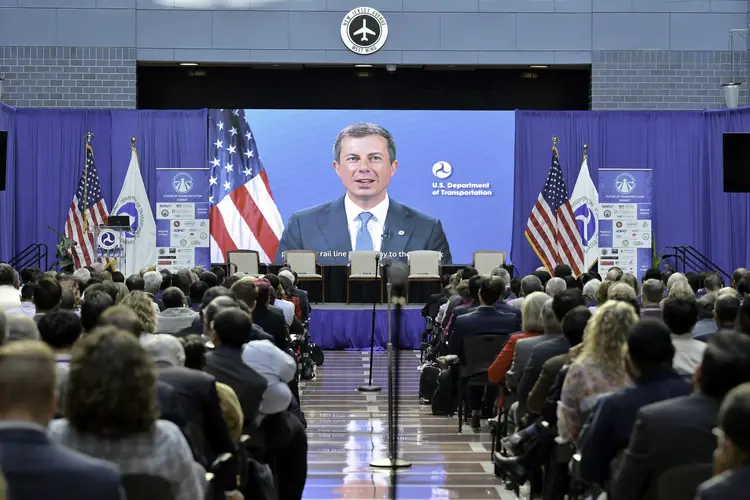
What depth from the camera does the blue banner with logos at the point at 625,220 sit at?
17.9 m

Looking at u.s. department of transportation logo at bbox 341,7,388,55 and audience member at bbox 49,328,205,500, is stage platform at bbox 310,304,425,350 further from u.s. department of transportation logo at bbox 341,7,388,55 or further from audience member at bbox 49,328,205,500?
audience member at bbox 49,328,205,500

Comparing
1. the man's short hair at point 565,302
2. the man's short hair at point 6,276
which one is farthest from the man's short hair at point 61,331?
the man's short hair at point 6,276

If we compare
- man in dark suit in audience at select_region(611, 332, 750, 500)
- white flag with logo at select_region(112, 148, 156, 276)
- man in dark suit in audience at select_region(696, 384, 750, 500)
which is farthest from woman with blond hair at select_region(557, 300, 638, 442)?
white flag with logo at select_region(112, 148, 156, 276)

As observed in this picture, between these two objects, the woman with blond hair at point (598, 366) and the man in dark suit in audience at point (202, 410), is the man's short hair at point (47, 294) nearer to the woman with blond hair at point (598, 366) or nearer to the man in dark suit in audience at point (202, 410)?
the man in dark suit in audience at point (202, 410)

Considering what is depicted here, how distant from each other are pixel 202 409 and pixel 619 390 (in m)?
1.51

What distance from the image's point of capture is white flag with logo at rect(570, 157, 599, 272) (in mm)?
18000

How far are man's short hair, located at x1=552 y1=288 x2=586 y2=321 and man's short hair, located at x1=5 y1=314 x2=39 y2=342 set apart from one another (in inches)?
107

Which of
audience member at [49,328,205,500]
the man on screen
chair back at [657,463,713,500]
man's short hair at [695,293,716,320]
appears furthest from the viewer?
the man on screen

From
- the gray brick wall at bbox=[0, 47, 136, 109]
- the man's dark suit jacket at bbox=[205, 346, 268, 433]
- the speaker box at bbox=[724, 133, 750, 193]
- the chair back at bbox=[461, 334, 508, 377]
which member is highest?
the gray brick wall at bbox=[0, 47, 136, 109]

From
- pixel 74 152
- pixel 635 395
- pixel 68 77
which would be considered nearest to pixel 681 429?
pixel 635 395

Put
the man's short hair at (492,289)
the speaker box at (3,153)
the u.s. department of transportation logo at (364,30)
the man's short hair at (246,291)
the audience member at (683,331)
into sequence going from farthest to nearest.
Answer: the u.s. department of transportation logo at (364,30) → the speaker box at (3,153) → the man's short hair at (492,289) → the man's short hair at (246,291) → the audience member at (683,331)

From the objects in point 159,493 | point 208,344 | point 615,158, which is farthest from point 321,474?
point 615,158

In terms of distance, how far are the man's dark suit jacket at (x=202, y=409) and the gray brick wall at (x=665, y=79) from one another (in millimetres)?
16165

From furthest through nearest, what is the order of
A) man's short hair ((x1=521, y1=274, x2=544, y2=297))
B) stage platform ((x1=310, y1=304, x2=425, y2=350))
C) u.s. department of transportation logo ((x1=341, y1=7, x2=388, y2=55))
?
u.s. department of transportation logo ((x1=341, y1=7, x2=388, y2=55)), stage platform ((x1=310, y1=304, x2=425, y2=350)), man's short hair ((x1=521, y1=274, x2=544, y2=297))
